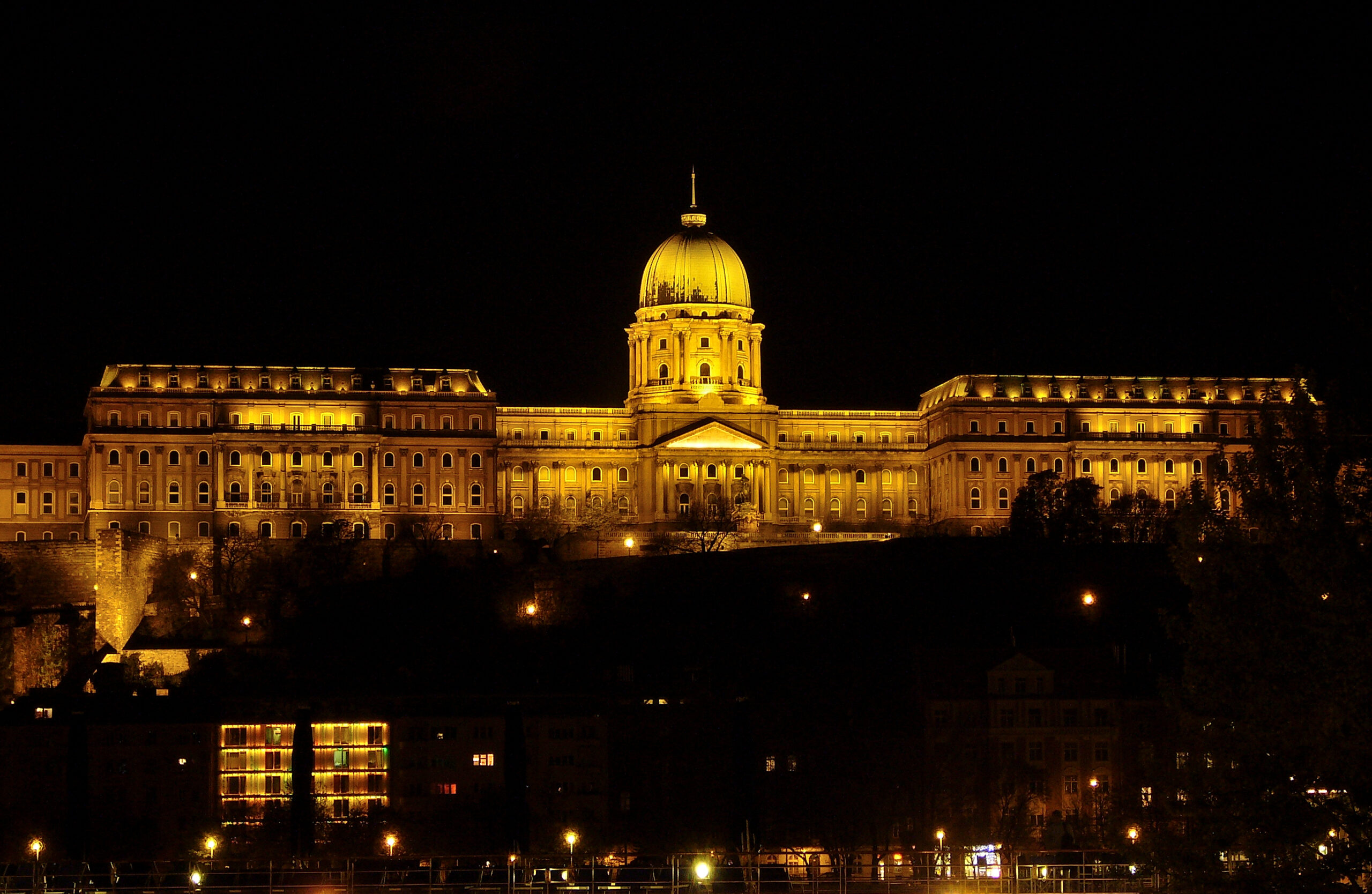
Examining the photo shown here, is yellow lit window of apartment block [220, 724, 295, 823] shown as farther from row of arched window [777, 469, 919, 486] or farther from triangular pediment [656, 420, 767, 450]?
row of arched window [777, 469, 919, 486]

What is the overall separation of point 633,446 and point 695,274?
14377 mm

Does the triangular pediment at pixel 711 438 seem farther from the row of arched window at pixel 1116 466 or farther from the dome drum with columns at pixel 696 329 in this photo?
the row of arched window at pixel 1116 466

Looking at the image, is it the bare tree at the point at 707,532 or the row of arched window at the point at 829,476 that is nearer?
the bare tree at the point at 707,532

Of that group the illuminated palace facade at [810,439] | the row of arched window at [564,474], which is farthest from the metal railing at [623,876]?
the row of arched window at [564,474]

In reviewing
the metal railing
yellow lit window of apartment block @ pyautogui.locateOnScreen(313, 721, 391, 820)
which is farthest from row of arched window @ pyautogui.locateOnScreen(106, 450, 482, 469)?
the metal railing

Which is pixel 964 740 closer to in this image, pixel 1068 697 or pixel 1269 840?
pixel 1068 697

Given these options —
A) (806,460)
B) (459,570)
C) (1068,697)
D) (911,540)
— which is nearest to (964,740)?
(1068,697)

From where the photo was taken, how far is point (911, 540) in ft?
342

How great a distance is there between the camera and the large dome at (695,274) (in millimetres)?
144875

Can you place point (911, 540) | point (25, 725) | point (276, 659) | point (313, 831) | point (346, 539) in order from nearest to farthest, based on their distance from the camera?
point (313, 831), point (25, 725), point (276, 659), point (911, 540), point (346, 539)

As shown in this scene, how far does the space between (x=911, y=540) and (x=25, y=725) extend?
43836 mm

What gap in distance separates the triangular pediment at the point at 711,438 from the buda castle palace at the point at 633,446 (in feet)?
0.46

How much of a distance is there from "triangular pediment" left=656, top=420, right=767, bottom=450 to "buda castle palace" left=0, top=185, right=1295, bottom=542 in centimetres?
14

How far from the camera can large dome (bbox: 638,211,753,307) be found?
144875 mm
